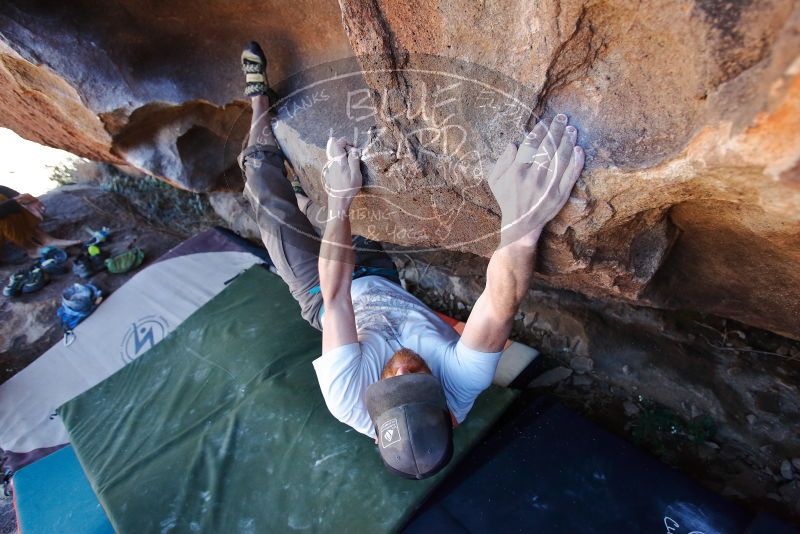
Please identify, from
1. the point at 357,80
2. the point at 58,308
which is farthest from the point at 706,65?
the point at 58,308

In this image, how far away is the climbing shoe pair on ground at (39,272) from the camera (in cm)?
373

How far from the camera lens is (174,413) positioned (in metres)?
2.60

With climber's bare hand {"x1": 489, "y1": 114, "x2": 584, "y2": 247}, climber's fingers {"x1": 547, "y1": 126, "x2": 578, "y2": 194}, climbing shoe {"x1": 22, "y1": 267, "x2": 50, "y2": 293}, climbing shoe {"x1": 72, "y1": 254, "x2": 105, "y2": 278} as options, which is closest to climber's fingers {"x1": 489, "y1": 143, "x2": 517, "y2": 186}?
climber's bare hand {"x1": 489, "y1": 114, "x2": 584, "y2": 247}

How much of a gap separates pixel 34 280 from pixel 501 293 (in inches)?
164

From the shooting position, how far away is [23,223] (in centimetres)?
411

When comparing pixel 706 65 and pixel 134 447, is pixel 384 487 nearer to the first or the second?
pixel 134 447

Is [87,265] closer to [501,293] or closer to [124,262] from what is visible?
[124,262]

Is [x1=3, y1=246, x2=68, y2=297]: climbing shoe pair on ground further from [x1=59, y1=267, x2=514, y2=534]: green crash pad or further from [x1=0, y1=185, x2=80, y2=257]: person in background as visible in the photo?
[x1=59, y1=267, x2=514, y2=534]: green crash pad

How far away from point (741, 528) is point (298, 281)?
1987 millimetres

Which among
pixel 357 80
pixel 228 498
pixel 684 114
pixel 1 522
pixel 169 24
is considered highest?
pixel 169 24

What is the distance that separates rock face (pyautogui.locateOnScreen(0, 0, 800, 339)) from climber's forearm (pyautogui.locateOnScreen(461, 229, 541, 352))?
3.3 inches

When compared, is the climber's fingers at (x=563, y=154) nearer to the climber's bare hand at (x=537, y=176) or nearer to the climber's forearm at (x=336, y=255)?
the climber's bare hand at (x=537, y=176)

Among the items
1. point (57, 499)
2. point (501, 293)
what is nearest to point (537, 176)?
point (501, 293)
